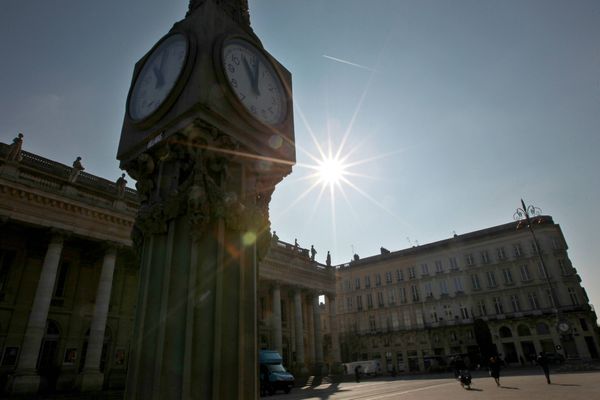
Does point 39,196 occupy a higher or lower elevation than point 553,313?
higher

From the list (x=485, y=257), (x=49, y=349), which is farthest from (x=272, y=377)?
(x=485, y=257)

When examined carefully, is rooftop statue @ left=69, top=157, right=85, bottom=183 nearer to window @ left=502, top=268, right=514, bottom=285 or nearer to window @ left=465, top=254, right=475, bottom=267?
window @ left=465, top=254, right=475, bottom=267

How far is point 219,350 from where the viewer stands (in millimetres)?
2797

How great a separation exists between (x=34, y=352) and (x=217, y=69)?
19399mm

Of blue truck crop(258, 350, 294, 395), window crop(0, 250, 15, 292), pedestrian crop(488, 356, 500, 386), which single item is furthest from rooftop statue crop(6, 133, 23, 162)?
pedestrian crop(488, 356, 500, 386)

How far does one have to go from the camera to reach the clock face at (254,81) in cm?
387

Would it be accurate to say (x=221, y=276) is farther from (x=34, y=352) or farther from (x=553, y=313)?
(x=553, y=313)

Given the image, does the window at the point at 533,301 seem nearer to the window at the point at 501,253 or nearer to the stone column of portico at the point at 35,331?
the window at the point at 501,253

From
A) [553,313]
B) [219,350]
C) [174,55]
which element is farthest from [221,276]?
[553,313]

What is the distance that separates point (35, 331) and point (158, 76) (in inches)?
736

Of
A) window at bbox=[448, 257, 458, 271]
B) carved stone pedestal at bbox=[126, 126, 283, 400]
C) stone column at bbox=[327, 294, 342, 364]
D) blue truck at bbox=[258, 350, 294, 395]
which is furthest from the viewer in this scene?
window at bbox=[448, 257, 458, 271]

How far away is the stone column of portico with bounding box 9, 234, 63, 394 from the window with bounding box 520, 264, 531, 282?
5103cm

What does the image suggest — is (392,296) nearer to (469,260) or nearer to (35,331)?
(469,260)

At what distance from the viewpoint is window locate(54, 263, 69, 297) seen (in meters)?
22.0
